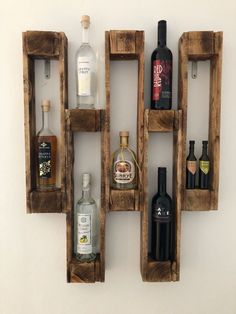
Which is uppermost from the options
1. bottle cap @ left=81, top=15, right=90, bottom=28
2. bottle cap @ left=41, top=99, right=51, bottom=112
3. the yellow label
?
A: bottle cap @ left=81, top=15, right=90, bottom=28

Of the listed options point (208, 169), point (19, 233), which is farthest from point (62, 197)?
point (208, 169)

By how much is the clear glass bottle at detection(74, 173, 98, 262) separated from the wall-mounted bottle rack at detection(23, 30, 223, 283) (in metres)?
0.03

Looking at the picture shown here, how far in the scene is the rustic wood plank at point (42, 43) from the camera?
3.07 feet

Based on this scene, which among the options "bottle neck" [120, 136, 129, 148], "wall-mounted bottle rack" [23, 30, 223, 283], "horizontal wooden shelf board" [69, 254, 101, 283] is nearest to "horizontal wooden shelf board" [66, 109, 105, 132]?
"wall-mounted bottle rack" [23, 30, 223, 283]

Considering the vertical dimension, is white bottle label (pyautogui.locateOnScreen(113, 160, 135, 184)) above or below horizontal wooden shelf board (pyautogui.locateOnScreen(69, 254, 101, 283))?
above

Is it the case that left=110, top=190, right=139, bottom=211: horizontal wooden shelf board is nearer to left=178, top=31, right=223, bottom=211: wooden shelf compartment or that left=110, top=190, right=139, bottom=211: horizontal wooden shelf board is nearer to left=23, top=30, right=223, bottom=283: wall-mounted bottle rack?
left=23, top=30, right=223, bottom=283: wall-mounted bottle rack

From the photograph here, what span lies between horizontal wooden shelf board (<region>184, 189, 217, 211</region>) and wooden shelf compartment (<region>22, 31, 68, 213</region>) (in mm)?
436

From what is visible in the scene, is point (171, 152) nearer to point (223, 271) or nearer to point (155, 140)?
point (155, 140)

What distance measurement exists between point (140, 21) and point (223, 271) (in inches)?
39.3

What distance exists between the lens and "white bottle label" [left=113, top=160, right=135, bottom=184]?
95 cm

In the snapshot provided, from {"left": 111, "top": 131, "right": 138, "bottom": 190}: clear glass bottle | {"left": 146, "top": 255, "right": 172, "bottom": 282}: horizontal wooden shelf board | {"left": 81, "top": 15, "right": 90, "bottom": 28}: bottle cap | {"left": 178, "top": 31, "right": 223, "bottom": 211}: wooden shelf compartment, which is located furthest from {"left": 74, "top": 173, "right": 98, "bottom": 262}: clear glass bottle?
{"left": 81, "top": 15, "right": 90, "bottom": 28}: bottle cap

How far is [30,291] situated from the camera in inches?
42.6

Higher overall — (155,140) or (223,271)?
(155,140)

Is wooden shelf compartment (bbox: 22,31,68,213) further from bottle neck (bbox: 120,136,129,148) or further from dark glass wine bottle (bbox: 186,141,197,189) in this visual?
dark glass wine bottle (bbox: 186,141,197,189)
